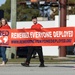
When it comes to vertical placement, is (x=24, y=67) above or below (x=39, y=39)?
below

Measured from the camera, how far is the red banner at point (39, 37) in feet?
52.0

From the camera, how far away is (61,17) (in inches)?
1048

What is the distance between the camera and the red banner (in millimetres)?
15859

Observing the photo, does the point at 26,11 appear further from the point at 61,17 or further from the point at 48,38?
the point at 48,38

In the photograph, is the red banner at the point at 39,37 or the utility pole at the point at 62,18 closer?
the red banner at the point at 39,37

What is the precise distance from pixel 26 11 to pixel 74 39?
209 ft

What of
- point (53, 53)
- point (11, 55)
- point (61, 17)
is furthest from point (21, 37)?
point (53, 53)

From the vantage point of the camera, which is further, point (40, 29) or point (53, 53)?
point (53, 53)

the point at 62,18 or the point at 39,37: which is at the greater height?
the point at 62,18

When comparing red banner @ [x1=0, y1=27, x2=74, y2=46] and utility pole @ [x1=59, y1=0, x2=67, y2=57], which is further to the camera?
utility pole @ [x1=59, y1=0, x2=67, y2=57]

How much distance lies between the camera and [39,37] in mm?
15867

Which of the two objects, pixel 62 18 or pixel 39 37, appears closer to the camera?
pixel 39 37
